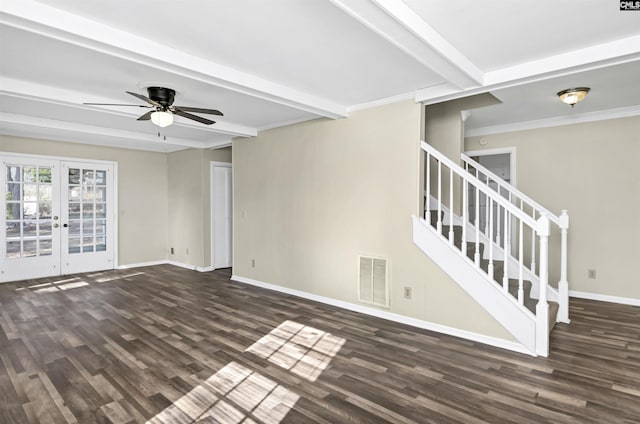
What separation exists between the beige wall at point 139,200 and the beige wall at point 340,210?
8.41ft

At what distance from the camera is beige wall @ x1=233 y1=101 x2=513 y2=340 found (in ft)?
12.1

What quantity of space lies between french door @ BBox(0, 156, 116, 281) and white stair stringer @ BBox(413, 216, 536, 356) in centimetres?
599

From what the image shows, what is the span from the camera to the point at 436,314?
355 centimetres

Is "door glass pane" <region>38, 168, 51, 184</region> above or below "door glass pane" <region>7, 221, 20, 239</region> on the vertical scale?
above

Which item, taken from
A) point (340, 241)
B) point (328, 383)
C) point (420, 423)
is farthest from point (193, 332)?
point (420, 423)

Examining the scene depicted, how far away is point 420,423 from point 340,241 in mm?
2528

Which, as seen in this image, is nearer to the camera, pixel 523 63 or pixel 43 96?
pixel 523 63

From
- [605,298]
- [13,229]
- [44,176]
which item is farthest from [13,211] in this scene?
[605,298]

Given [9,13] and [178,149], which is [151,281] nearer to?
[178,149]

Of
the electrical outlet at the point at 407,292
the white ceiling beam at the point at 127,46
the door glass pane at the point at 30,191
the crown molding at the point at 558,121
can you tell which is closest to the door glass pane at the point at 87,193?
the door glass pane at the point at 30,191

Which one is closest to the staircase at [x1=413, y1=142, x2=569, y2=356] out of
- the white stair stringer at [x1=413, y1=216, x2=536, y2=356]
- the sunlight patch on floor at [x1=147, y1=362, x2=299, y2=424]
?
the white stair stringer at [x1=413, y1=216, x2=536, y2=356]

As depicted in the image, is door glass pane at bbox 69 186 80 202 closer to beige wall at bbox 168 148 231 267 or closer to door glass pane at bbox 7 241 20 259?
door glass pane at bbox 7 241 20 259

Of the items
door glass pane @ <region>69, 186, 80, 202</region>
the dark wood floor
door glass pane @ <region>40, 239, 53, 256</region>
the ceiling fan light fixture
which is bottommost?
the dark wood floor

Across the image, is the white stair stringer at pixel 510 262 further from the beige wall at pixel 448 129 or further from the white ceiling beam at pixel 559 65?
the white ceiling beam at pixel 559 65
